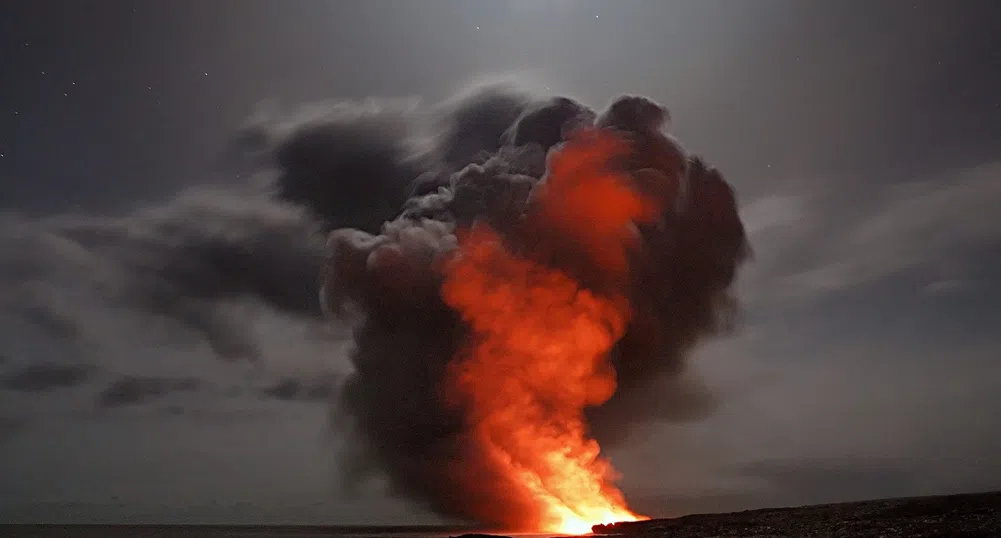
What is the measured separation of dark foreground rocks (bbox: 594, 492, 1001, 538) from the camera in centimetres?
7575

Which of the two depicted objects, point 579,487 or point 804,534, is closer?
point 804,534

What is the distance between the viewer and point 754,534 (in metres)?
85.2

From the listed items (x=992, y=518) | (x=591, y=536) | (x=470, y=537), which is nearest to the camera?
(x=992, y=518)

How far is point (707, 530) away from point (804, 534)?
1482cm

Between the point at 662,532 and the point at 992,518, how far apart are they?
34.2 meters

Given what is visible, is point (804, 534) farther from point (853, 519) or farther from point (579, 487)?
point (579, 487)

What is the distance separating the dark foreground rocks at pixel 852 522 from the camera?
75.8 metres

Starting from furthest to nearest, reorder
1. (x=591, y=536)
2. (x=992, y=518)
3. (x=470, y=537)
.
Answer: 1. (x=470, y=537)
2. (x=591, y=536)
3. (x=992, y=518)

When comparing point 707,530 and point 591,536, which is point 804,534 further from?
point 591,536

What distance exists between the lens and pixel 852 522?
90.2m

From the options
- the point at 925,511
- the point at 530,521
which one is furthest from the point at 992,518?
the point at 530,521

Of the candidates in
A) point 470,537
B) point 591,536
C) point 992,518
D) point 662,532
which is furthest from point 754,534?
point 470,537

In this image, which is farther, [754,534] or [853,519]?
[853,519]

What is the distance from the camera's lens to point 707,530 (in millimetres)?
94625
